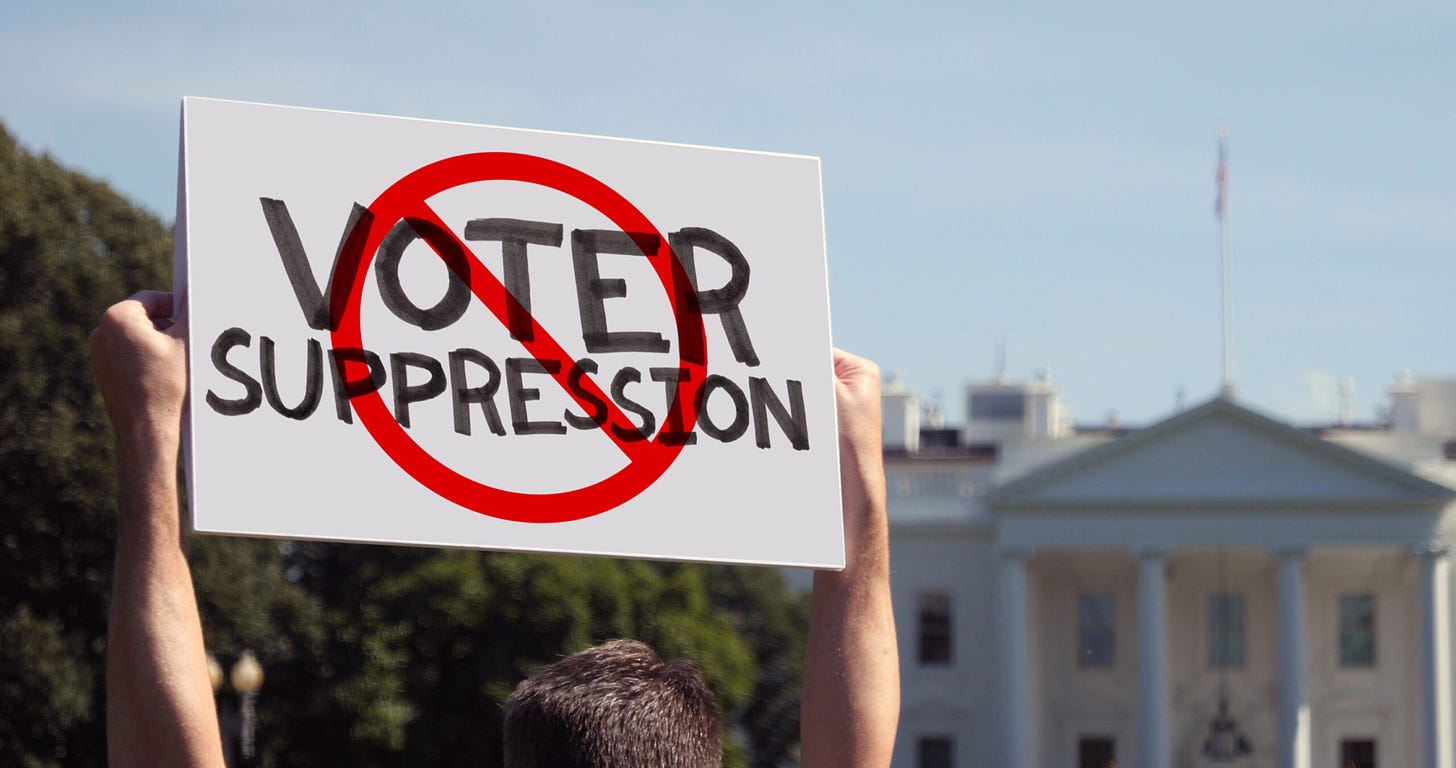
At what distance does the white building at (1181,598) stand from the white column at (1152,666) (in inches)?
2.0

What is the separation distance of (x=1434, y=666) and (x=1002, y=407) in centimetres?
2377

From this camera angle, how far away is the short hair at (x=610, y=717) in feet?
9.20

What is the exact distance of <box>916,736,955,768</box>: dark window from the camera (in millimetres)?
60531

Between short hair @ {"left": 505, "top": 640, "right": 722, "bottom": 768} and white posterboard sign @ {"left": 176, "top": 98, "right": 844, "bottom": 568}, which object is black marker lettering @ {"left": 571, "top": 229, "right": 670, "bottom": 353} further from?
short hair @ {"left": 505, "top": 640, "right": 722, "bottom": 768}

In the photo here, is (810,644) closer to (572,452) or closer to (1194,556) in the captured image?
(572,452)

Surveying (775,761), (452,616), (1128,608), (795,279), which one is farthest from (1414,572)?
(795,279)

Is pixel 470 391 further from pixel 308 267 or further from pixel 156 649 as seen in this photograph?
pixel 156 649

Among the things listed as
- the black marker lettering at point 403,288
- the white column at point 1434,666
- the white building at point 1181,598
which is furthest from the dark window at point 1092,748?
the black marker lettering at point 403,288

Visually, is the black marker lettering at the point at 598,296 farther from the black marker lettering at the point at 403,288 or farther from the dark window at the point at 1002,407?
the dark window at the point at 1002,407

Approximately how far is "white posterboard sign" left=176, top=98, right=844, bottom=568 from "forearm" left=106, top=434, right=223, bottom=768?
0.24 metres

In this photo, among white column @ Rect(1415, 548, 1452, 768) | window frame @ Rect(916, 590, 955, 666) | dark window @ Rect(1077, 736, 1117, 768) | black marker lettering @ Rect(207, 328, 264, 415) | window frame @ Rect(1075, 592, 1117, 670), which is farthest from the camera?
Result: window frame @ Rect(916, 590, 955, 666)

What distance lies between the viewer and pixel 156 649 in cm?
290

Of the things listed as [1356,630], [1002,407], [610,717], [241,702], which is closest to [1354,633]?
[1356,630]

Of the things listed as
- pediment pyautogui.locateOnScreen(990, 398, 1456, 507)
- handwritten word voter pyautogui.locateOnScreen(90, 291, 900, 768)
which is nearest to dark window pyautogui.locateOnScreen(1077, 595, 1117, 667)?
pediment pyautogui.locateOnScreen(990, 398, 1456, 507)
